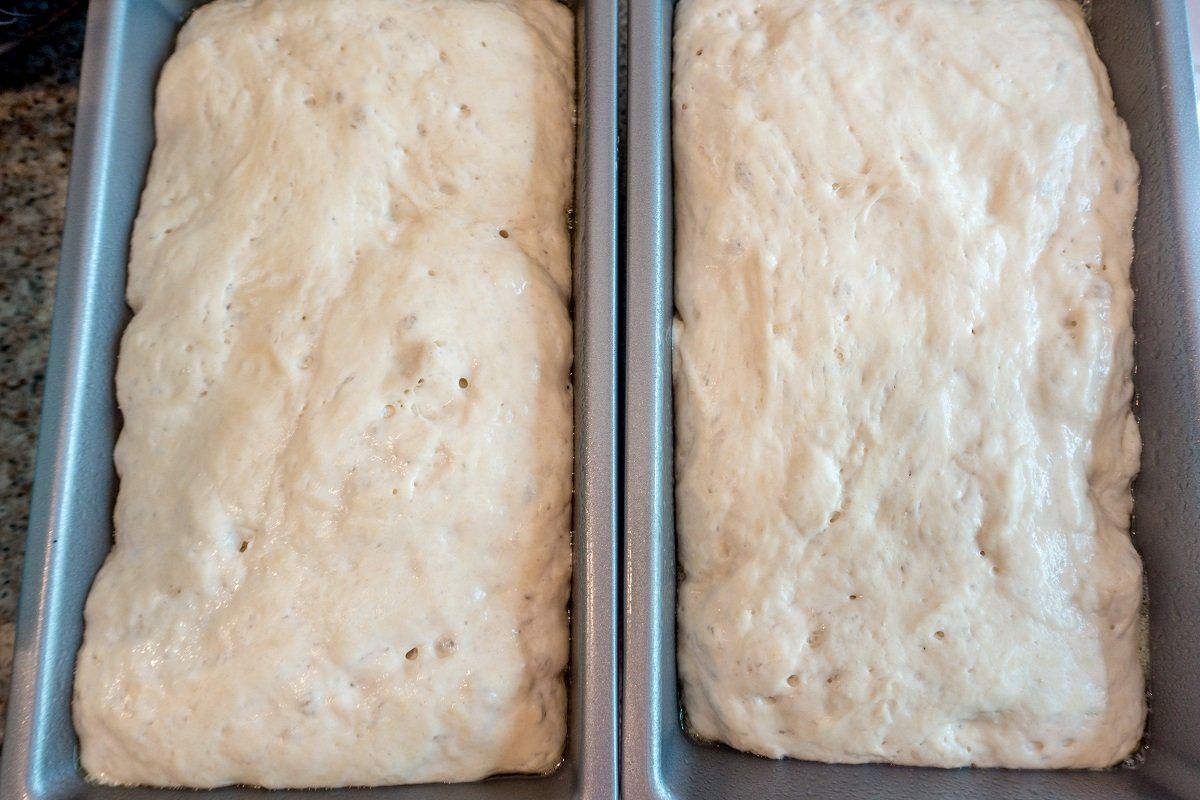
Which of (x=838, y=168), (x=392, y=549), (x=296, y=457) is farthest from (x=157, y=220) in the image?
(x=838, y=168)

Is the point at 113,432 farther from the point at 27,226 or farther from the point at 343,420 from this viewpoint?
the point at 27,226

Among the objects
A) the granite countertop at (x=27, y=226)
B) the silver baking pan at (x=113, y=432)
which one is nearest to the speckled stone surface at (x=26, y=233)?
the granite countertop at (x=27, y=226)

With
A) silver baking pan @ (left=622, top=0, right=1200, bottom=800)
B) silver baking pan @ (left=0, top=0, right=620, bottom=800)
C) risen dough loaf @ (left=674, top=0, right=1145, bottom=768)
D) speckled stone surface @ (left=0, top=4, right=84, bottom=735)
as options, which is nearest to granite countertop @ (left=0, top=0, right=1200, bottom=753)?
speckled stone surface @ (left=0, top=4, right=84, bottom=735)

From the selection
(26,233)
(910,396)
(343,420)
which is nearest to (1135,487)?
(910,396)

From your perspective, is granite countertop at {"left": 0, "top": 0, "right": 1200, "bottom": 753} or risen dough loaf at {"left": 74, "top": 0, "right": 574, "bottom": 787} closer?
risen dough loaf at {"left": 74, "top": 0, "right": 574, "bottom": 787}

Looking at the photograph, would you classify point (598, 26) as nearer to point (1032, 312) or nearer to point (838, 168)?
point (838, 168)

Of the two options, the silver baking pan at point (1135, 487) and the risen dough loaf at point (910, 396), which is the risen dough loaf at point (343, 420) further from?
the risen dough loaf at point (910, 396)

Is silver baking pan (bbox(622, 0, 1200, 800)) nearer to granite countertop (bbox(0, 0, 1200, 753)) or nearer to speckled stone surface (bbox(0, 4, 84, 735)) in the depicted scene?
granite countertop (bbox(0, 0, 1200, 753))
